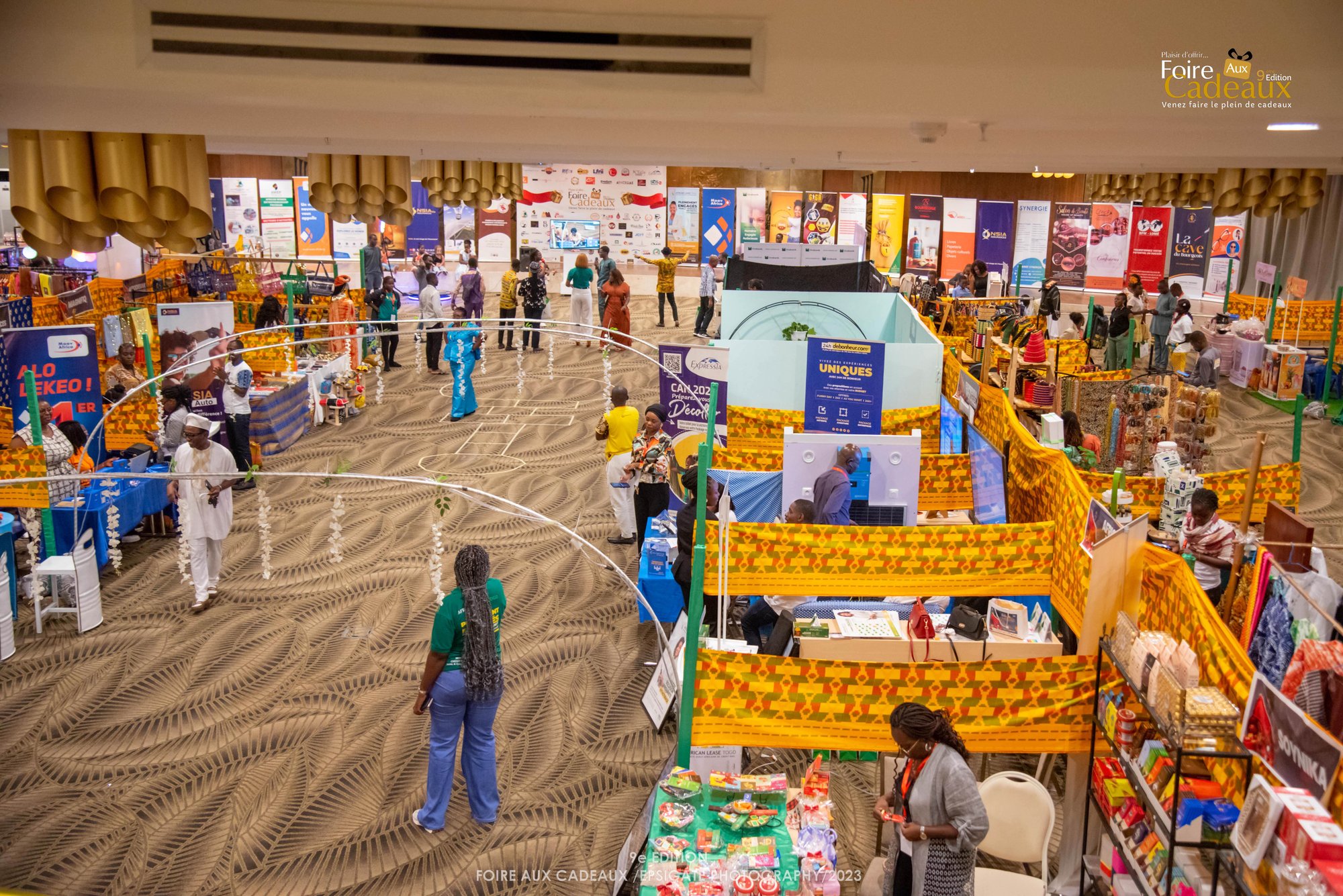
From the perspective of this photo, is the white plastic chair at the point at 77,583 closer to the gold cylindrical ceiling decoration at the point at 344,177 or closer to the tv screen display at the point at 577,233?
the gold cylindrical ceiling decoration at the point at 344,177

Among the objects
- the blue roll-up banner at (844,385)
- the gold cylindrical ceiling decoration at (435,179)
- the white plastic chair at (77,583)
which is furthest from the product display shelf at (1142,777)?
the white plastic chair at (77,583)

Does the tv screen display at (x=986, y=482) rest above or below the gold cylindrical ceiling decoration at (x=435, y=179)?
below

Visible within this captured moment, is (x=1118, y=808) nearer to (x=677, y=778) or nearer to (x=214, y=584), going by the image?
(x=677, y=778)

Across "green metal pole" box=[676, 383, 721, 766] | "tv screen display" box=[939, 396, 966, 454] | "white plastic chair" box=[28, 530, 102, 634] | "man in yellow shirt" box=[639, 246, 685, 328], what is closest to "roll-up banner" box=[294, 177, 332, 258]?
"man in yellow shirt" box=[639, 246, 685, 328]

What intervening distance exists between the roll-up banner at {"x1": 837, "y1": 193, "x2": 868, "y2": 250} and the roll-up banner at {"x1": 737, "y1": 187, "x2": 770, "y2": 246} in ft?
4.89

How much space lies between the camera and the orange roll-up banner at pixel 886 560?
5105 millimetres

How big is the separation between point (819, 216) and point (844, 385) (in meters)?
12.9

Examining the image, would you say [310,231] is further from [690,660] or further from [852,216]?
[690,660]

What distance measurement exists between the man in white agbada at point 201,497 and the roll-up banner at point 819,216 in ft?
48.2

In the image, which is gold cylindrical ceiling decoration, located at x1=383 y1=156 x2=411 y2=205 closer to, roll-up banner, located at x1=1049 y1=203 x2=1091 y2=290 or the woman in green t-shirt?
the woman in green t-shirt

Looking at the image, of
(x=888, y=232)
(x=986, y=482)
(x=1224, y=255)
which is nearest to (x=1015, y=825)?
(x=986, y=482)

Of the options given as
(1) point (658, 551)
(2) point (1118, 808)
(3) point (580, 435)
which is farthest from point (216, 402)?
(2) point (1118, 808)

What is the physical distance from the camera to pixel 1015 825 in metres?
4.20

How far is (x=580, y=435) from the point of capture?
1106cm
